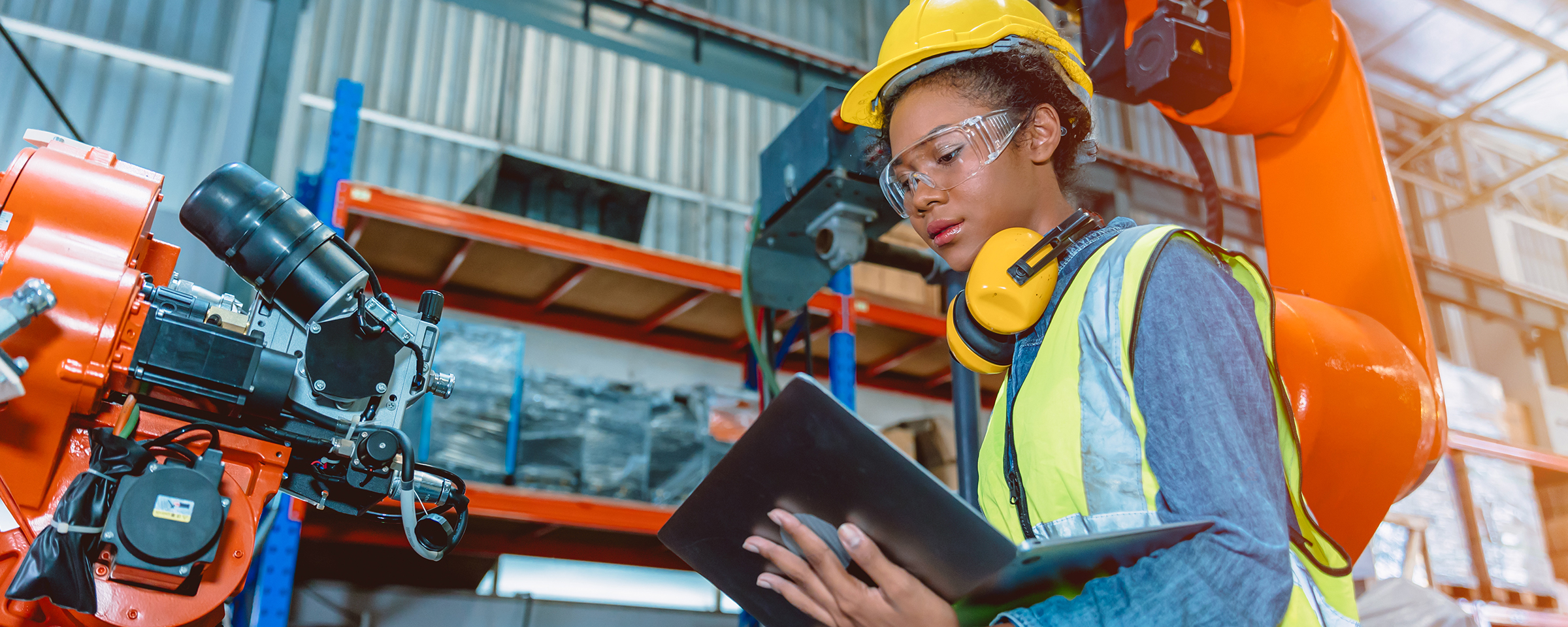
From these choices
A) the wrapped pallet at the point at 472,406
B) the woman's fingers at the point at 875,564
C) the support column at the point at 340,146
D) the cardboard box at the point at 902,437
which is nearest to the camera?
the woman's fingers at the point at 875,564

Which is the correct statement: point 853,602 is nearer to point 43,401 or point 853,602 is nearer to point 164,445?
point 164,445

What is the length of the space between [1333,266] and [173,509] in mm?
1798

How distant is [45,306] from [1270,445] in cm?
135

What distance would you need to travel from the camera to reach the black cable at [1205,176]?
187 cm

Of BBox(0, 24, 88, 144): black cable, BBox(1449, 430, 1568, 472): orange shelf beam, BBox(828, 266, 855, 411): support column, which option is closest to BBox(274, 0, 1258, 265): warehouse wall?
BBox(0, 24, 88, 144): black cable

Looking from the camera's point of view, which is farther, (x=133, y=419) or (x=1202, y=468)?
(x=133, y=419)

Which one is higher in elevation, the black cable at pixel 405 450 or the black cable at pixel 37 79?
the black cable at pixel 37 79

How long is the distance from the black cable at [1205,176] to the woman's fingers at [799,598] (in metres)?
1.16

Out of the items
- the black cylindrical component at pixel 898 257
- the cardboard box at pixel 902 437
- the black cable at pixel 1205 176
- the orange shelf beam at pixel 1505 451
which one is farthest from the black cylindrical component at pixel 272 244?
the orange shelf beam at pixel 1505 451

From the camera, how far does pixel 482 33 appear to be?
6.24 meters

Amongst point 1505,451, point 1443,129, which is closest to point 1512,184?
point 1443,129

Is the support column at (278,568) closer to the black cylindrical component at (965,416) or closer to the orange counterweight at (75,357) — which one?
the orange counterweight at (75,357)

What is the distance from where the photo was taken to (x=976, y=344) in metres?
1.35

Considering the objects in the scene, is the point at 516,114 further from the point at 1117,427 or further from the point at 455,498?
the point at 1117,427
